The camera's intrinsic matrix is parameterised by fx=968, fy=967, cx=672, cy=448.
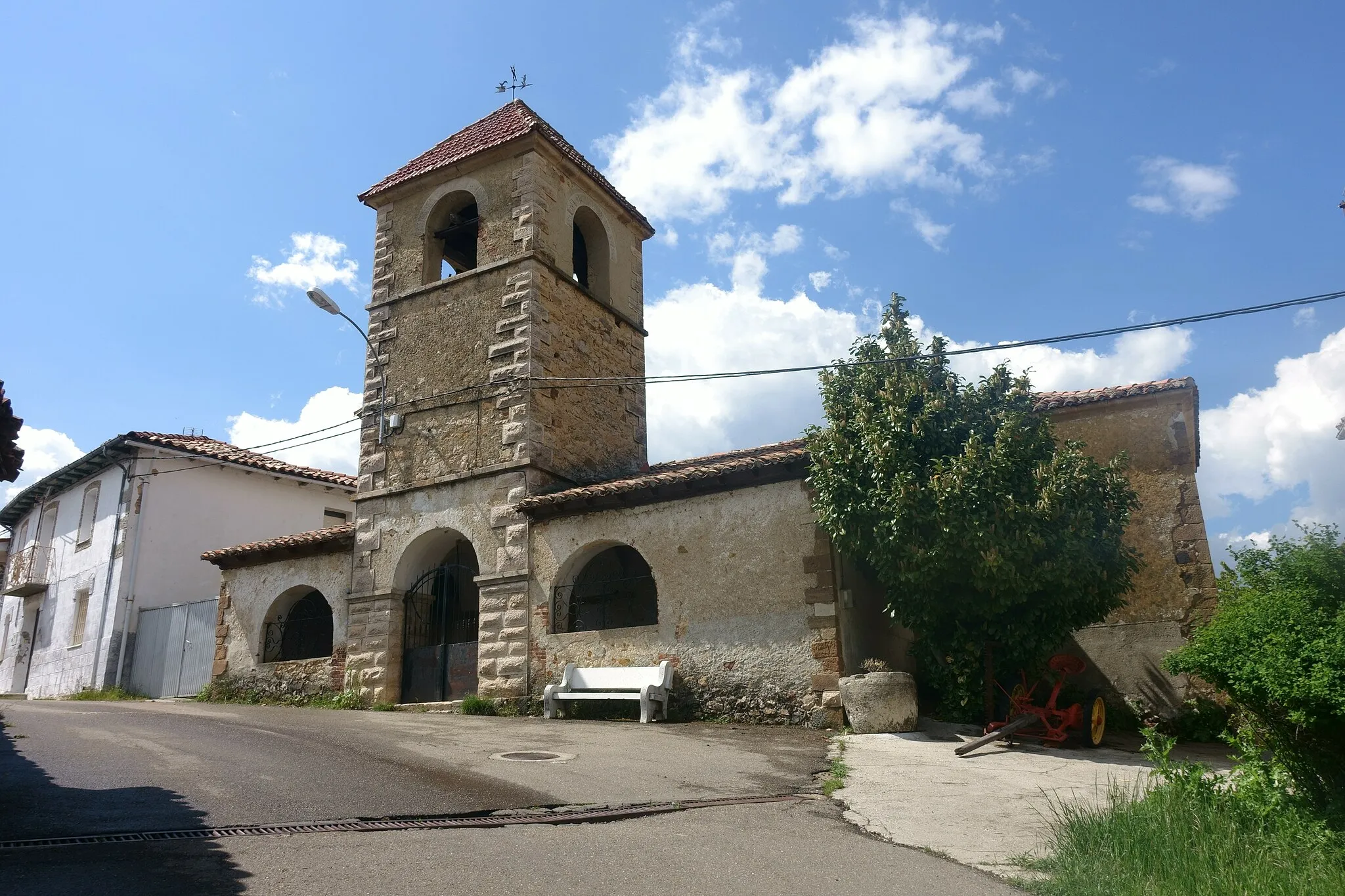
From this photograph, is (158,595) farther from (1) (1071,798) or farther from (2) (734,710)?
(1) (1071,798)

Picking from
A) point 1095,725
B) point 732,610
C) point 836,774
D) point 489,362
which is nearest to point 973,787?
point 836,774

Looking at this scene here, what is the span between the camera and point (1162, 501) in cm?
1241

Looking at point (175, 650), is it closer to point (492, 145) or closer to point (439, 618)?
point (439, 618)

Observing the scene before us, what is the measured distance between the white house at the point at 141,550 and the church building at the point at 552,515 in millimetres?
3247

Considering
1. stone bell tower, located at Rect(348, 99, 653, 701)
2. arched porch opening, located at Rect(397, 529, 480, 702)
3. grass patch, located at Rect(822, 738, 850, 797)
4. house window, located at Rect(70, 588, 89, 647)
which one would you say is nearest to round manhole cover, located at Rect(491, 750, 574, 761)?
grass patch, located at Rect(822, 738, 850, 797)

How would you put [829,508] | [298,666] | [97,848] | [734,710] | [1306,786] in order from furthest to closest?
1. [298,666]
2. [734,710]
3. [829,508]
4. [1306,786]
5. [97,848]

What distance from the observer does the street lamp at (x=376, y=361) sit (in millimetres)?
15172

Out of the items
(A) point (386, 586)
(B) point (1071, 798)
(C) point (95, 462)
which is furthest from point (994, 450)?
(C) point (95, 462)

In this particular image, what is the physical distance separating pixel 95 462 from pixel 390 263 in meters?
9.54

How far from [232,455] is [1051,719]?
17.7 meters

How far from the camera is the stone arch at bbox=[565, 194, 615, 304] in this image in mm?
17156

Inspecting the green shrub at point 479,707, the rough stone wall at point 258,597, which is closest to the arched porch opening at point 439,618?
the green shrub at point 479,707

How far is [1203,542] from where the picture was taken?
476 inches

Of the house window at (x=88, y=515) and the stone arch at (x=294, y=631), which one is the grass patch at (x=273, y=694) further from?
the house window at (x=88, y=515)
